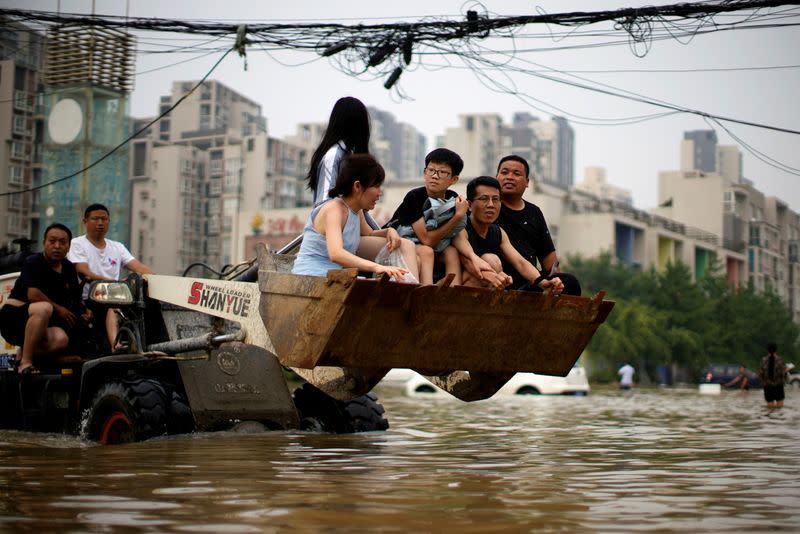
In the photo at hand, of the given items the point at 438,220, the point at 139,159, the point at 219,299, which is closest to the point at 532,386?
the point at 219,299

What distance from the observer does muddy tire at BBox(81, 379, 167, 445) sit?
9281 mm

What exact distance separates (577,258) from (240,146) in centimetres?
3565

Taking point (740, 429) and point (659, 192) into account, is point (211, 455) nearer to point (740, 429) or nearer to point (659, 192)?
point (740, 429)

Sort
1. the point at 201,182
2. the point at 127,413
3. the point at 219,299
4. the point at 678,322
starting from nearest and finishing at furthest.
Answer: the point at 219,299 < the point at 127,413 < the point at 678,322 < the point at 201,182

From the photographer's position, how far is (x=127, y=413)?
30.8 ft

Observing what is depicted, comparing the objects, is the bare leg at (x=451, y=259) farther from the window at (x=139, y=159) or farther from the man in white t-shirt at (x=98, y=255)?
the window at (x=139, y=159)

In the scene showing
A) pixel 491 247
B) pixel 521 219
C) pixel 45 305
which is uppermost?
pixel 521 219

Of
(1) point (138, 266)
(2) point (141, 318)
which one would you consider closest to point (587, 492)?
(2) point (141, 318)

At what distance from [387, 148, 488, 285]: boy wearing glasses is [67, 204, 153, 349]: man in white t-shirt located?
137 inches

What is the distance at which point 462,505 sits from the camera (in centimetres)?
571

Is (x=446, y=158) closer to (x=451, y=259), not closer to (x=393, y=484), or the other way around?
(x=451, y=259)

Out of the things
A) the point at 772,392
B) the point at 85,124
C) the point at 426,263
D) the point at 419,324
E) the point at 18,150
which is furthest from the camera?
the point at 18,150

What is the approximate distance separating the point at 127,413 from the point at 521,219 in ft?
11.1

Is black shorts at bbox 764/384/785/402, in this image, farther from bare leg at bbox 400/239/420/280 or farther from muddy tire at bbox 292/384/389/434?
bare leg at bbox 400/239/420/280
